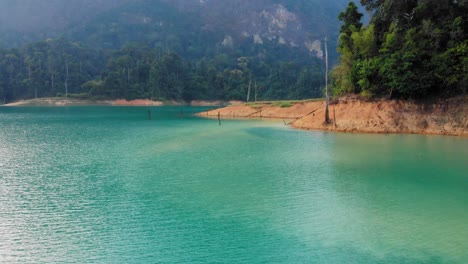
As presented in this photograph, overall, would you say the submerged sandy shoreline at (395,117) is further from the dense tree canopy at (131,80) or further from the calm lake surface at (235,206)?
the dense tree canopy at (131,80)

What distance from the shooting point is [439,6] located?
39.4 meters

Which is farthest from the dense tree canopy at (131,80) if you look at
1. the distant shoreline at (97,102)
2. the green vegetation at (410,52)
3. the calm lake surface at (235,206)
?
the calm lake surface at (235,206)

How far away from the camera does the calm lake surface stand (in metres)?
10.7

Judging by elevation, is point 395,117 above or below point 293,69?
below

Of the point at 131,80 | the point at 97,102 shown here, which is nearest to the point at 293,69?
the point at 131,80

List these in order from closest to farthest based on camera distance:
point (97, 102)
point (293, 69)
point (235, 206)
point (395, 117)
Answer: point (235, 206) → point (395, 117) → point (97, 102) → point (293, 69)

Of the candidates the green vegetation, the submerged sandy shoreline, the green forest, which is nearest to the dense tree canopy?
the green forest

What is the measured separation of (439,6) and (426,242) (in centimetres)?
3537

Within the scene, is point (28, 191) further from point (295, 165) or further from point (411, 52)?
point (411, 52)

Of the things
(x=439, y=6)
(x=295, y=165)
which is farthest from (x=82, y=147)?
(x=439, y=6)

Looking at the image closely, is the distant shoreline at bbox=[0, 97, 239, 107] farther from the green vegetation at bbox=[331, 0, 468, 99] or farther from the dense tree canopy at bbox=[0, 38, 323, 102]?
the green vegetation at bbox=[331, 0, 468, 99]

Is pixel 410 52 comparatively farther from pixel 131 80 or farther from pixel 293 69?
pixel 293 69

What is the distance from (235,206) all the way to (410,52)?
29.7 metres

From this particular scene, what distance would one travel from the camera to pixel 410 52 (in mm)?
37250
